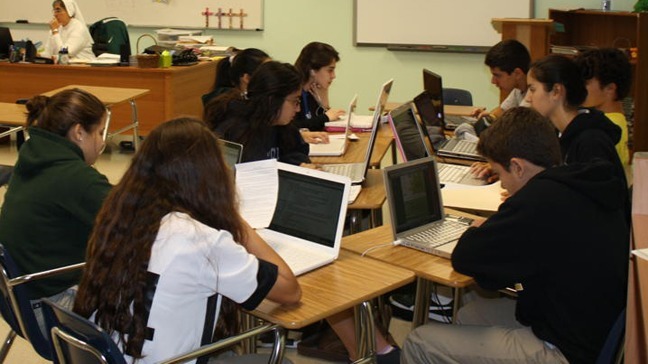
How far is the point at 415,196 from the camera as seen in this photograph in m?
2.91

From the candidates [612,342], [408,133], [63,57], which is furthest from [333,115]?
[63,57]

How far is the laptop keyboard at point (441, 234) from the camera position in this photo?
283 centimetres

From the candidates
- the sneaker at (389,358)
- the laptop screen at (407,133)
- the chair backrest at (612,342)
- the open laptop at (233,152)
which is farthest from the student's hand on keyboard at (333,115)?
the chair backrest at (612,342)

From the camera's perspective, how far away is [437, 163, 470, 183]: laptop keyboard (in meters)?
3.81

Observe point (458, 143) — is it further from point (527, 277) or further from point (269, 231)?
point (527, 277)

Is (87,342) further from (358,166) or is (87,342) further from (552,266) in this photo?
(358,166)

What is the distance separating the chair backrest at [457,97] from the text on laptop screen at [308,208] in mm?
3493

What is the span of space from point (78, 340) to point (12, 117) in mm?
3874

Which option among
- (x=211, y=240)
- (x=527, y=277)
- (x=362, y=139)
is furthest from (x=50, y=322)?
(x=362, y=139)

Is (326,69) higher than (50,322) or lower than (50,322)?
higher

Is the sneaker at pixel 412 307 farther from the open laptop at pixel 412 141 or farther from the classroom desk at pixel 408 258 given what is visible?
the classroom desk at pixel 408 258

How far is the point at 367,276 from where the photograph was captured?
8.38 ft

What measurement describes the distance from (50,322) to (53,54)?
6.23 metres

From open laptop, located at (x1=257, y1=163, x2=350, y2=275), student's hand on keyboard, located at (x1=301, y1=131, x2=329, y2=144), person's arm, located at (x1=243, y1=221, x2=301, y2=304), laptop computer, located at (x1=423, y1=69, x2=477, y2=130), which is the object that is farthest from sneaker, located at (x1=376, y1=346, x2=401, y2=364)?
laptop computer, located at (x1=423, y1=69, x2=477, y2=130)
